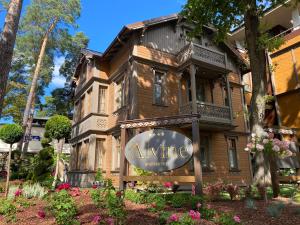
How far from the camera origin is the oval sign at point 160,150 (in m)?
7.80

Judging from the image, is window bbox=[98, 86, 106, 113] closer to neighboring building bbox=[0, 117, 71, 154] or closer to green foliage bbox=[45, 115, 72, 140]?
green foliage bbox=[45, 115, 72, 140]

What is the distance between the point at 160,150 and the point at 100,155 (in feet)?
31.6

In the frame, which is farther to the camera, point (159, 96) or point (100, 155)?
point (100, 155)

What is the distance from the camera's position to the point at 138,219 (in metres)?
5.87

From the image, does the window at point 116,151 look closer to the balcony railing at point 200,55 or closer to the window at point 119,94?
the window at point 119,94

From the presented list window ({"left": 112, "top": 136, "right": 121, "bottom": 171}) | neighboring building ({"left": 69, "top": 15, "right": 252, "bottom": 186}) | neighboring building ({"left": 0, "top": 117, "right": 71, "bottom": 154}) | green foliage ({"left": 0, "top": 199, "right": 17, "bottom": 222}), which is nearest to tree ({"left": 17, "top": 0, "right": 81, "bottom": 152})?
neighboring building ({"left": 0, "top": 117, "right": 71, "bottom": 154})

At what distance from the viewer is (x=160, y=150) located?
8.08 metres

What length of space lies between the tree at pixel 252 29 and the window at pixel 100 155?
8.86m

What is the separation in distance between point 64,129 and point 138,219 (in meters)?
7.95

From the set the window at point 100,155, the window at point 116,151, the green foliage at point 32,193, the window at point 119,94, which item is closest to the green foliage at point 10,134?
the green foliage at point 32,193

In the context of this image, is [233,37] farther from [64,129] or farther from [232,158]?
[64,129]

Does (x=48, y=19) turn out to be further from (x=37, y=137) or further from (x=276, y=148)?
(x=276, y=148)

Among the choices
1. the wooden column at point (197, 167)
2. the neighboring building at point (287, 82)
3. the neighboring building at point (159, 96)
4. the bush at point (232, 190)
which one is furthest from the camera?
the neighboring building at point (287, 82)

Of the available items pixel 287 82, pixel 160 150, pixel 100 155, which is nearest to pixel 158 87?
pixel 100 155
